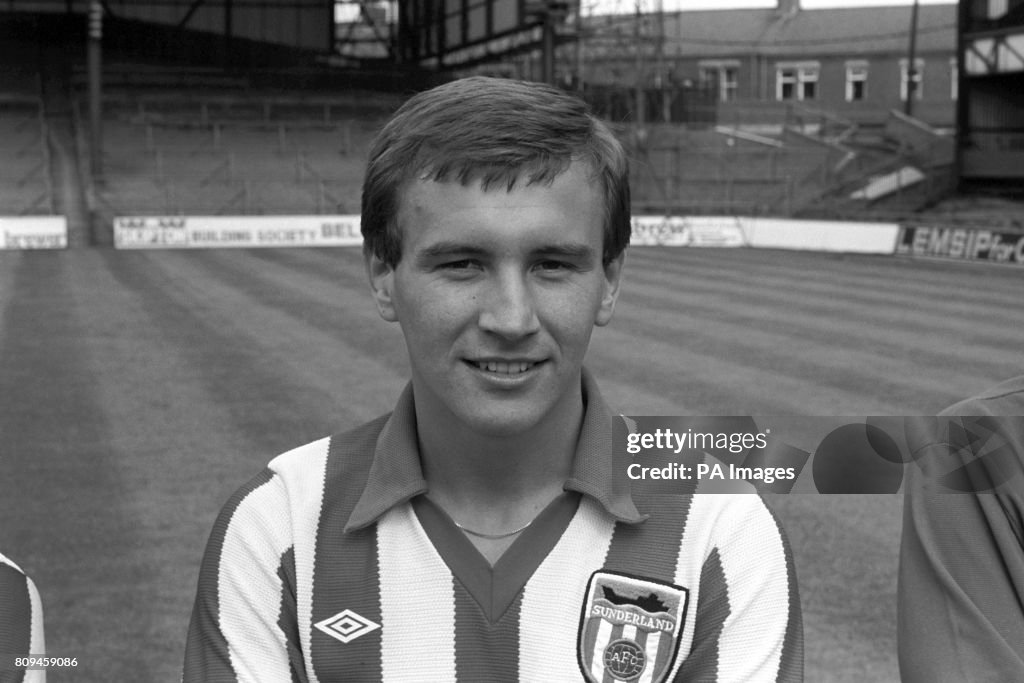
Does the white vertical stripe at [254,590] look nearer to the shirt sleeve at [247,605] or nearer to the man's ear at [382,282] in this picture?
the shirt sleeve at [247,605]

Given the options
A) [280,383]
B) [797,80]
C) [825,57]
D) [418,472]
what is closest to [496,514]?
[418,472]

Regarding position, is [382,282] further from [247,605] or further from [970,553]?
[970,553]

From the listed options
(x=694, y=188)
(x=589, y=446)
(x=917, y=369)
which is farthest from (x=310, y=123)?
(x=589, y=446)

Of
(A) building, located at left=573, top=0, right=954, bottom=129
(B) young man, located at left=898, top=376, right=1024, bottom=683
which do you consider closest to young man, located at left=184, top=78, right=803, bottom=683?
(B) young man, located at left=898, top=376, right=1024, bottom=683

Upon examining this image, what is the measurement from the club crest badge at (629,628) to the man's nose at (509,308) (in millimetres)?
419

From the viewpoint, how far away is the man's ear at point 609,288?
217 cm

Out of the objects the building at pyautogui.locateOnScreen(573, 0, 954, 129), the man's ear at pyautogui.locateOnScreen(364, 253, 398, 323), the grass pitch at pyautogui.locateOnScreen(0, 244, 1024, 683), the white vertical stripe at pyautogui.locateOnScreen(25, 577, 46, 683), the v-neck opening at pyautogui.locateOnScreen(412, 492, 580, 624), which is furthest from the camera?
the building at pyautogui.locateOnScreen(573, 0, 954, 129)

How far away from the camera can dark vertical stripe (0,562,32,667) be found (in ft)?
7.34

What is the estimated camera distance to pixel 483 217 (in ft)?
6.49

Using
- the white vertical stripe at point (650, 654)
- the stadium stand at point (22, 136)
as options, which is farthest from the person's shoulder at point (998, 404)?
the stadium stand at point (22, 136)

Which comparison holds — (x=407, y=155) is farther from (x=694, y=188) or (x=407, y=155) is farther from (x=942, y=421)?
(x=694, y=188)

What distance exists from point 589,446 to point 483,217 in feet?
1.48

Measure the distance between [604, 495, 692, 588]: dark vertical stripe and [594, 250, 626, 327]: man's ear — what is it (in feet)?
1.00

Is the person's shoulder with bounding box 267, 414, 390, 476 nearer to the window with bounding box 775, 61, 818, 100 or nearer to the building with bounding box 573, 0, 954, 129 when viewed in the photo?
the building with bounding box 573, 0, 954, 129
